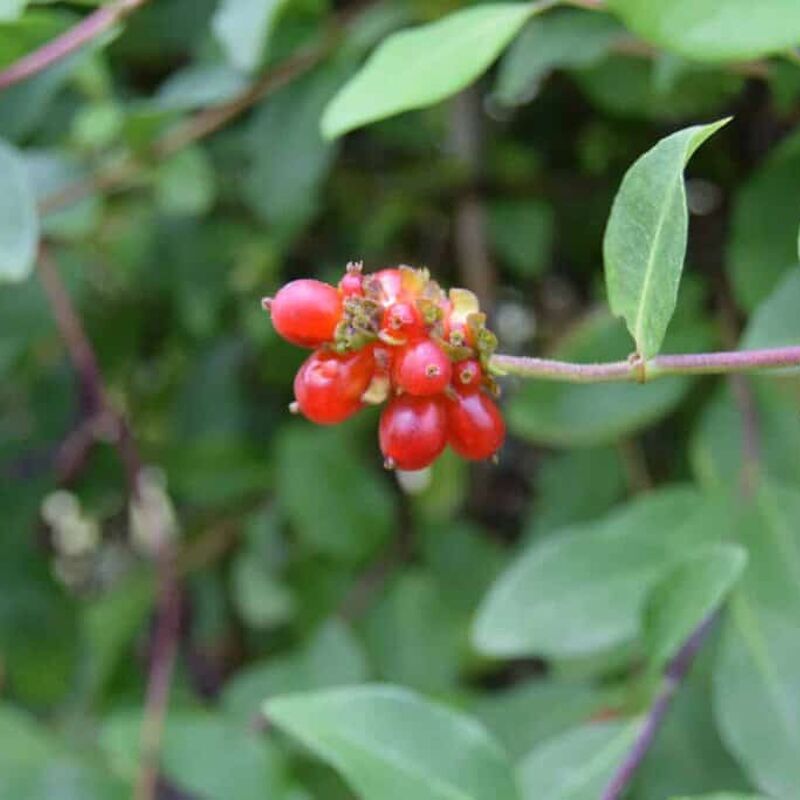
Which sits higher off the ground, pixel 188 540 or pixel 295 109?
pixel 295 109

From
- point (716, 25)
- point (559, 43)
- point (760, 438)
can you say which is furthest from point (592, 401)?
point (716, 25)

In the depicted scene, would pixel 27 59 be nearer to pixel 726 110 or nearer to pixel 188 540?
pixel 726 110

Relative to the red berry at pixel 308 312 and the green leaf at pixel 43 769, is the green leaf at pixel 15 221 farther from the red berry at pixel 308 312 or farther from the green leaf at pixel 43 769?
the green leaf at pixel 43 769

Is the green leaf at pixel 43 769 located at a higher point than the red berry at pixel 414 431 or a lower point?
lower

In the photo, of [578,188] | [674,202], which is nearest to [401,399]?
[674,202]

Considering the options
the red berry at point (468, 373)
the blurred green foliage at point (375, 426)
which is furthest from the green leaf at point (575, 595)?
the red berry at point (468, 373)

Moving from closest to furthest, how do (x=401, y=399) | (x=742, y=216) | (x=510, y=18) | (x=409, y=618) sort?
(x=401, y=399) < (x=510, y=18) < (x=742, y=216) < (x=409, y=618)

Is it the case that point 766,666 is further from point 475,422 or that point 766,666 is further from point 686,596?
point 475,422
